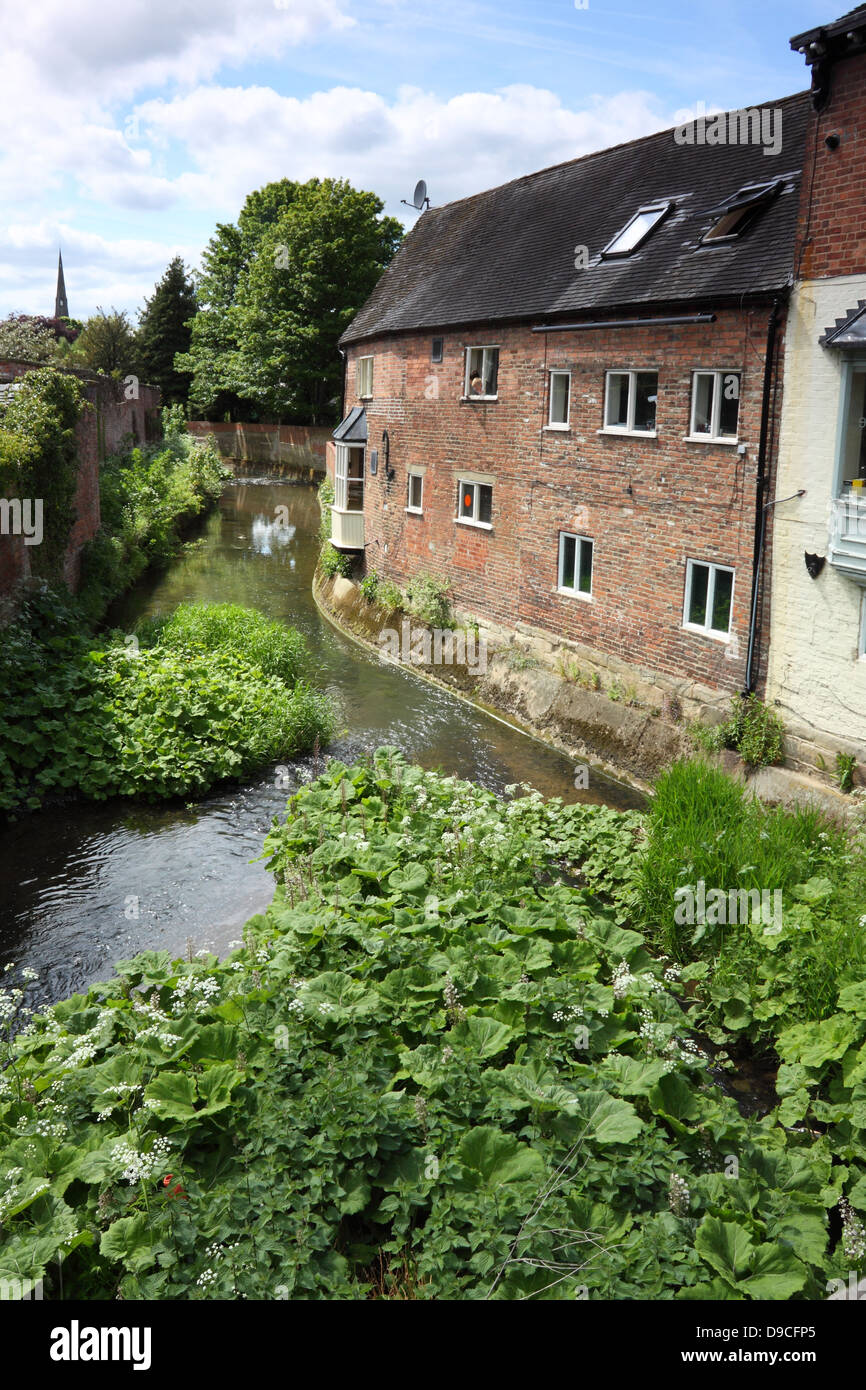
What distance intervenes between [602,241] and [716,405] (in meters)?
5.31

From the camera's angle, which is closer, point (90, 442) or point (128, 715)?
point (128, 715)

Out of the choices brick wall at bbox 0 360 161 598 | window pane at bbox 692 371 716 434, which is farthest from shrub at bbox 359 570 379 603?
window pane at bbox 692 371 716 434

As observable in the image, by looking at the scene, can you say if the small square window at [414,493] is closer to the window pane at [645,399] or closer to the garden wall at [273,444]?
the window pane at [645,399]

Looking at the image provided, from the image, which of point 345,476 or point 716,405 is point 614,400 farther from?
point 345,476

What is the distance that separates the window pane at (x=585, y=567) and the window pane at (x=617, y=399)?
1965mm

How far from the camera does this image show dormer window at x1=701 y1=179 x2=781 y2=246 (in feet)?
44.2

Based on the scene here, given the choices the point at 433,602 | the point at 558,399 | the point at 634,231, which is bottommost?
the point at 433,602

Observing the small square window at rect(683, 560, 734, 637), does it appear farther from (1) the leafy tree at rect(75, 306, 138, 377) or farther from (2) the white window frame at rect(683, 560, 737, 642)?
(1) the leafy tree at rect(75, 306, 138, 377)

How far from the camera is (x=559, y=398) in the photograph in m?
16.8

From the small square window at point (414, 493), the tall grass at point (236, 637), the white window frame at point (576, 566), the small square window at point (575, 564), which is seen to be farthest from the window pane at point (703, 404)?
the small square window at point (414, 493)

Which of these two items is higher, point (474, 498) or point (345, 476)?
point (345, 476)

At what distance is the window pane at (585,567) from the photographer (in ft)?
53.6

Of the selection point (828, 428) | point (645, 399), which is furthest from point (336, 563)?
point (828, 428)

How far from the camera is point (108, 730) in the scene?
12969 millimetres
